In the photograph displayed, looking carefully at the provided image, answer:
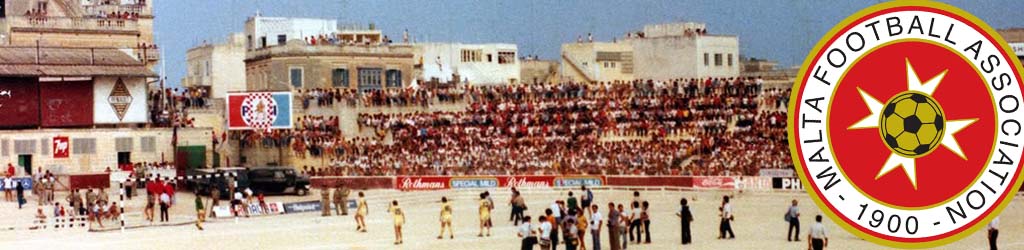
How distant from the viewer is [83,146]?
170 feet

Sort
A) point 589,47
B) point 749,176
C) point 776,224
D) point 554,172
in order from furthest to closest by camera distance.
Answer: point 589,47 → point 554,172 → point 749,176 → point 776,224

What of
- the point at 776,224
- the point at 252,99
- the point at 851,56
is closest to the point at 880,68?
the point at 851,56

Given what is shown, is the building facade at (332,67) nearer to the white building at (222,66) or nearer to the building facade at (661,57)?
the white building at (222,66)

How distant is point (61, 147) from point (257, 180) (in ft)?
30.1

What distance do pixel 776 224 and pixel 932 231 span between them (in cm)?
2974

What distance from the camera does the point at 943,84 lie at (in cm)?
602

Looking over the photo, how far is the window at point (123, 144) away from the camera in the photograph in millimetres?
52750

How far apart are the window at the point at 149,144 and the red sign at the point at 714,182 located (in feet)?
65.9

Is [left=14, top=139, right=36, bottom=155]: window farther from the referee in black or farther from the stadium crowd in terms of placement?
the referee in black

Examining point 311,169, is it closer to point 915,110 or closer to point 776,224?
point 776,224

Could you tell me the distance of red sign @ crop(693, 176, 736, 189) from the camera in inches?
1829

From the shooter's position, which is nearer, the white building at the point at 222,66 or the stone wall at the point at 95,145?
the stone wall at the point at 95,145

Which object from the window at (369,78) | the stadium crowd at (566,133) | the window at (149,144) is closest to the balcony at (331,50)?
the window at (369,78)

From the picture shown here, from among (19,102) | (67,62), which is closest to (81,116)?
(67,62)
